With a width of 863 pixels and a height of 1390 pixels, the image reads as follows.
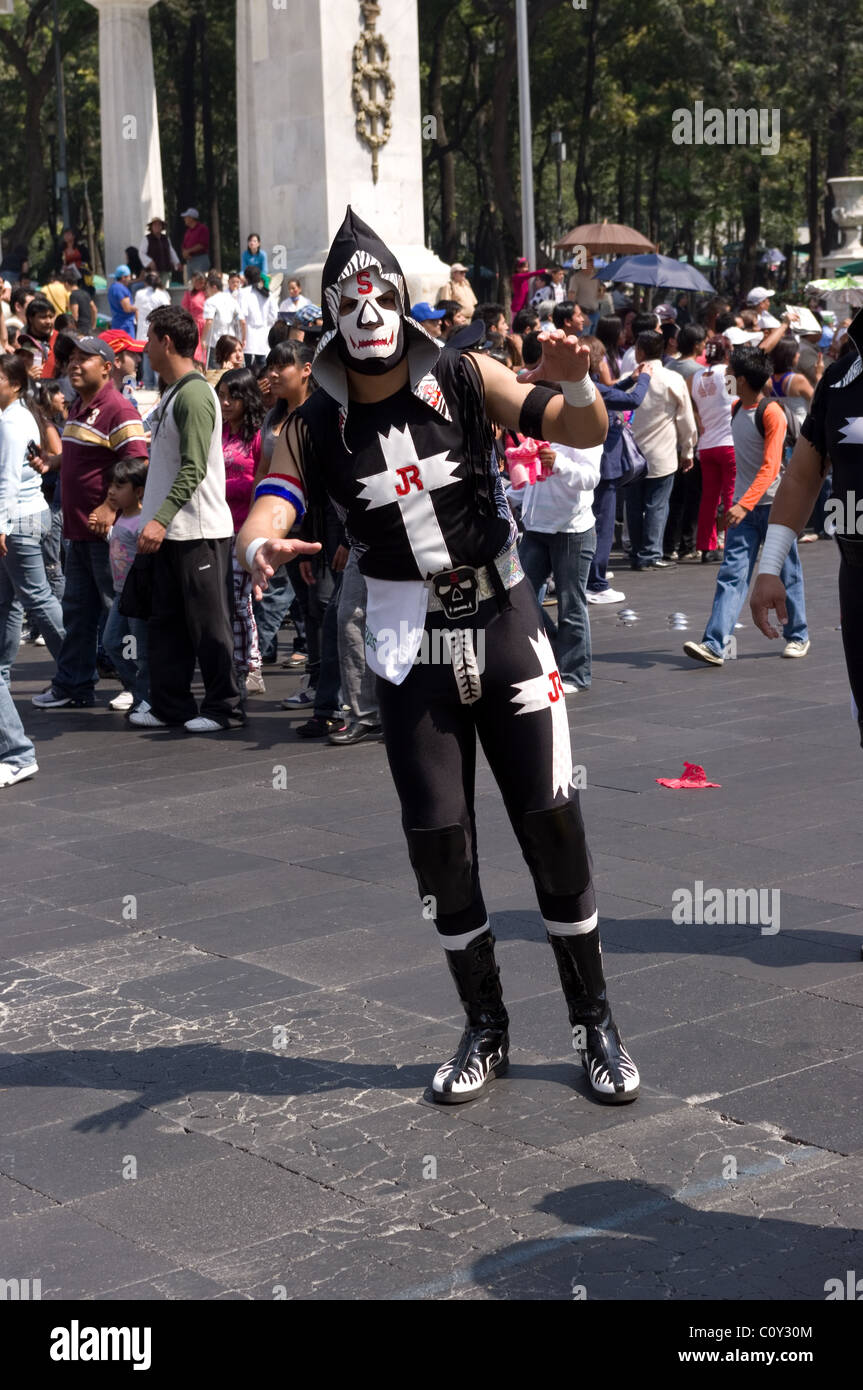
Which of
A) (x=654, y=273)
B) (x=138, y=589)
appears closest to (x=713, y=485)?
(x=138, y=589)

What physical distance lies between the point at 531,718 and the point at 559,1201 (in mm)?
1162

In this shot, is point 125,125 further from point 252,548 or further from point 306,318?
point 252,548

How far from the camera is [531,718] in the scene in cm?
454

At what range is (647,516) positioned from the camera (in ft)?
52.4

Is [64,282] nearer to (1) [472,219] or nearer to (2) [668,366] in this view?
(2) [668,366]

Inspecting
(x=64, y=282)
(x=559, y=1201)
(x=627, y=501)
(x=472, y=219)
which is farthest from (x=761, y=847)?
(x=472, y=219)

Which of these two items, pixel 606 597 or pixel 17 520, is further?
pixel 606 597

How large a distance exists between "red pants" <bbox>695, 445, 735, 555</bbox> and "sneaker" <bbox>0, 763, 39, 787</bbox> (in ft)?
26.1

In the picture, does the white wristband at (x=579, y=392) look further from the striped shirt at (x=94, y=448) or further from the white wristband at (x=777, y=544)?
the striped shirt at (x=94, y=448)

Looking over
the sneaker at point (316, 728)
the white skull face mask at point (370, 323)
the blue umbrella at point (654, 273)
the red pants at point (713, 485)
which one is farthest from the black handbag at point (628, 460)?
the blue umbrella at point (654, 273)

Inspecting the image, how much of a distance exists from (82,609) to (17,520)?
1328 millimetres

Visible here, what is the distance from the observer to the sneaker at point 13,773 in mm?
8719
